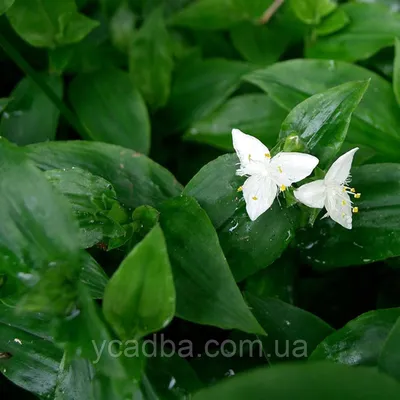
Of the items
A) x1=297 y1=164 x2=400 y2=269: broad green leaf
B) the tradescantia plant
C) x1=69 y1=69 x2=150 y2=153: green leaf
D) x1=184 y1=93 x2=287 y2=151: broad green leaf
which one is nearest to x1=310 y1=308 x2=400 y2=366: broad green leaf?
the tradescantia plant

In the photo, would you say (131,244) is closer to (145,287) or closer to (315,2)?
(145,287)

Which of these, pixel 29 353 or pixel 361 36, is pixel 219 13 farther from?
pixel 29 353

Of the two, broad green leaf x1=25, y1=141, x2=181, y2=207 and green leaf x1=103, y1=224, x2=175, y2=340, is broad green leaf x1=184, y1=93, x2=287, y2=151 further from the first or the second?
green leaf x1=103, y1=224, x2=175, y2=340

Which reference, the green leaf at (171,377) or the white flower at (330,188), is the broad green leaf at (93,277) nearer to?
the green leaf at (171,377)

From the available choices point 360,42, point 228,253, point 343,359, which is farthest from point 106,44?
point 343,359

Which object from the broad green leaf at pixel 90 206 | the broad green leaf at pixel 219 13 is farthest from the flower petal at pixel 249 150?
the broad green leaf at pixel 219 13
